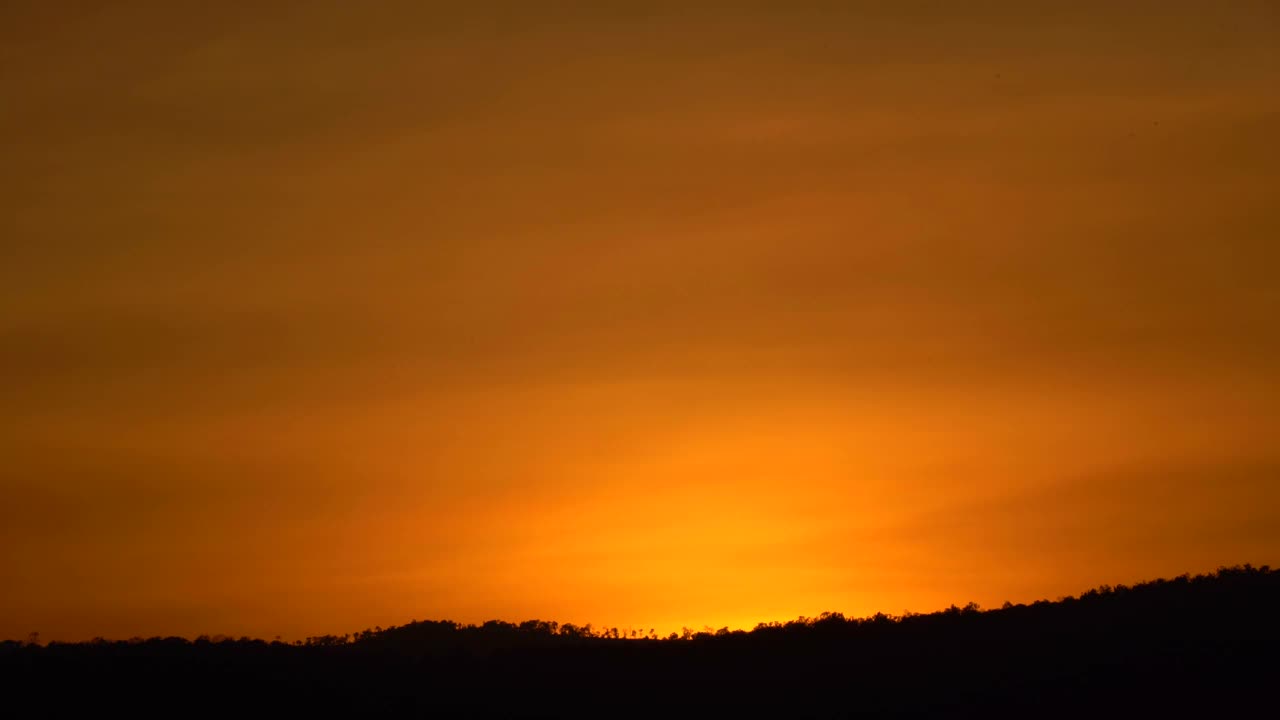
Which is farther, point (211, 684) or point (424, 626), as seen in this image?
point (424, 626)

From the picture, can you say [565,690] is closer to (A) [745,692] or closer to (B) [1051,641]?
(A) [745,692]

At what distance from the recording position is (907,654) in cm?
3384

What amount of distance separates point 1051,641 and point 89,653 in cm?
2050

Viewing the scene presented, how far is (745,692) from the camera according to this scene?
107ft

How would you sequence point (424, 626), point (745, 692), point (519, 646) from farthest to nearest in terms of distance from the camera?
point (424, 626)
point (519, 646)
point (745, 692)

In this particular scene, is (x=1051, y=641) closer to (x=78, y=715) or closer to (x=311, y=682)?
(x=311, y=682)

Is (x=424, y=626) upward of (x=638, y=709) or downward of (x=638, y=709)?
upward

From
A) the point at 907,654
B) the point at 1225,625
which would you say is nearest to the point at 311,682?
the point at 907,654

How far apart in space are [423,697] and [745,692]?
657 cm

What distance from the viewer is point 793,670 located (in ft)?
110

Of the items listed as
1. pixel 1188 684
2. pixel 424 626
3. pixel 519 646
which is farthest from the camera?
pixel 424 626

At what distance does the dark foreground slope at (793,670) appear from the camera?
100ft

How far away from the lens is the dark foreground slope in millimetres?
30562

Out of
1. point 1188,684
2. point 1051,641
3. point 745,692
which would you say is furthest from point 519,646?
point 1188,684
